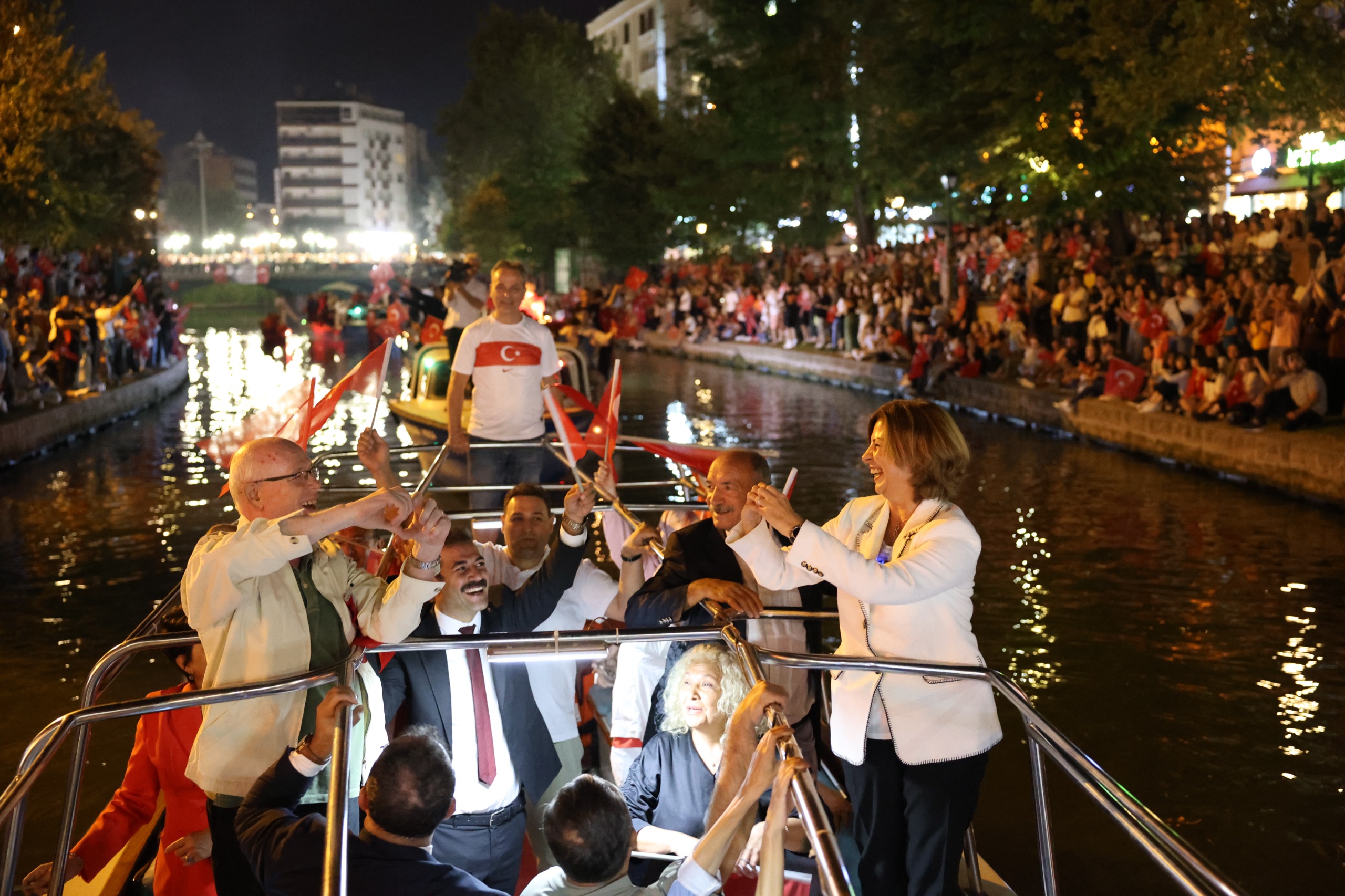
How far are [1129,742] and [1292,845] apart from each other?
1.37 m

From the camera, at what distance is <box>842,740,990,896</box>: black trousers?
3783 mm

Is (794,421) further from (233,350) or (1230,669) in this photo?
(233,350)

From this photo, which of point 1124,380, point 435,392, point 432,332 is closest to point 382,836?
point 435,392

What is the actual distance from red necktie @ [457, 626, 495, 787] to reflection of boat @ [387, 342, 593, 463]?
8.77m

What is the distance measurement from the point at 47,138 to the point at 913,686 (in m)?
26.4

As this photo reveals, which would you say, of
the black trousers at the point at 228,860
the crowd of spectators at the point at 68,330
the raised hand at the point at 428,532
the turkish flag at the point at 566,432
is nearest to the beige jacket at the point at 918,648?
the raised hand at the point at 428,532

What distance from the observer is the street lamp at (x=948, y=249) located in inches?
1036

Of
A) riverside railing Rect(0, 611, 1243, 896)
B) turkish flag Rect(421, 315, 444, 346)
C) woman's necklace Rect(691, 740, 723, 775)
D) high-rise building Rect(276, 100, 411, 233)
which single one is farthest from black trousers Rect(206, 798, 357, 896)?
high-rise building Rect(276, 100, 411, 233)

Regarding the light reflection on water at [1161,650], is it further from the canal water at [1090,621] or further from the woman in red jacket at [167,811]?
the woman in red jacket at [167,811]

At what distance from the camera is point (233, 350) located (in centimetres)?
4531

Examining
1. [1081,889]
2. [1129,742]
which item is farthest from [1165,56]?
[1081,889]

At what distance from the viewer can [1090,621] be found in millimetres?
9938

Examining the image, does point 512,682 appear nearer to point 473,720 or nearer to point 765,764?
point 473,720

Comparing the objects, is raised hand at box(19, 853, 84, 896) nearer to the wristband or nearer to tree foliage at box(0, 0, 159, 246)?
the wristband
